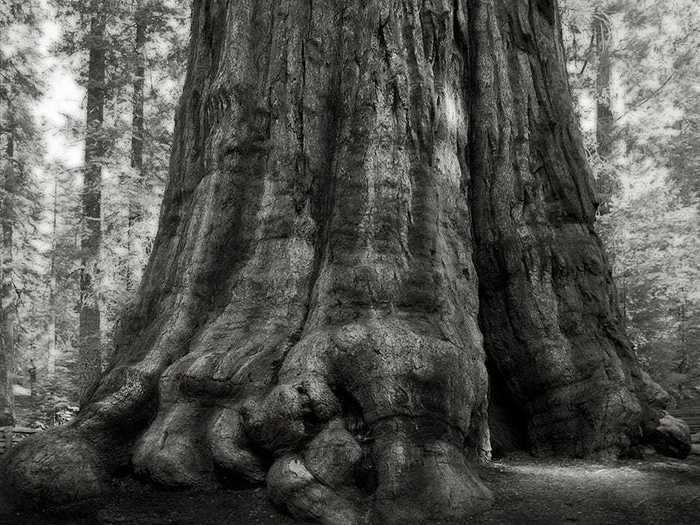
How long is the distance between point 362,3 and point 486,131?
1.38 m

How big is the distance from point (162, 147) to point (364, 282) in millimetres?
11706

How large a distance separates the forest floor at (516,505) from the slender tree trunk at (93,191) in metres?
9.17

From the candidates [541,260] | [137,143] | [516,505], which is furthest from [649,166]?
[516,505]

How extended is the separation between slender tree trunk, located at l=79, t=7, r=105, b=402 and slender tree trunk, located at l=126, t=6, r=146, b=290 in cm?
71

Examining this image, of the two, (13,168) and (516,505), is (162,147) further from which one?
(516,505)

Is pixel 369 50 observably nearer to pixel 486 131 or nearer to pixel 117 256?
pixel 486 131

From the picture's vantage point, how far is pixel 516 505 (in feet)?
9.89

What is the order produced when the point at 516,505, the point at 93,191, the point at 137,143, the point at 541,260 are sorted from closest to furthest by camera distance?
1. the point at 516,505
2. the point at 541,260
3. the point at 93,191
4. the point at 137,143

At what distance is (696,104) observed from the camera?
14.6 metres

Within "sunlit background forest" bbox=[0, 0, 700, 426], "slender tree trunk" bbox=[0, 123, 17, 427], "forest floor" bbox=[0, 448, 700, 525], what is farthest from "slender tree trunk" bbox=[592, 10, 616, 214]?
"slender tree trunk" bbox=[0, 123, 17, 427]

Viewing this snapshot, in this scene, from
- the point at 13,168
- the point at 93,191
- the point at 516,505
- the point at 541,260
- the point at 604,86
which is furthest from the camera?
the point at 93,191

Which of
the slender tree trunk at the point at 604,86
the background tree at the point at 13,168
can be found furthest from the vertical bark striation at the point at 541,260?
the background tree at the point at 13,168

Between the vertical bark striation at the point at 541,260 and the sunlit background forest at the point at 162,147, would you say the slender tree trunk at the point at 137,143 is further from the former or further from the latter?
the vertical bark striation at the point at 541,260

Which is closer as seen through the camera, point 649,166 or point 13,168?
point 13,168
